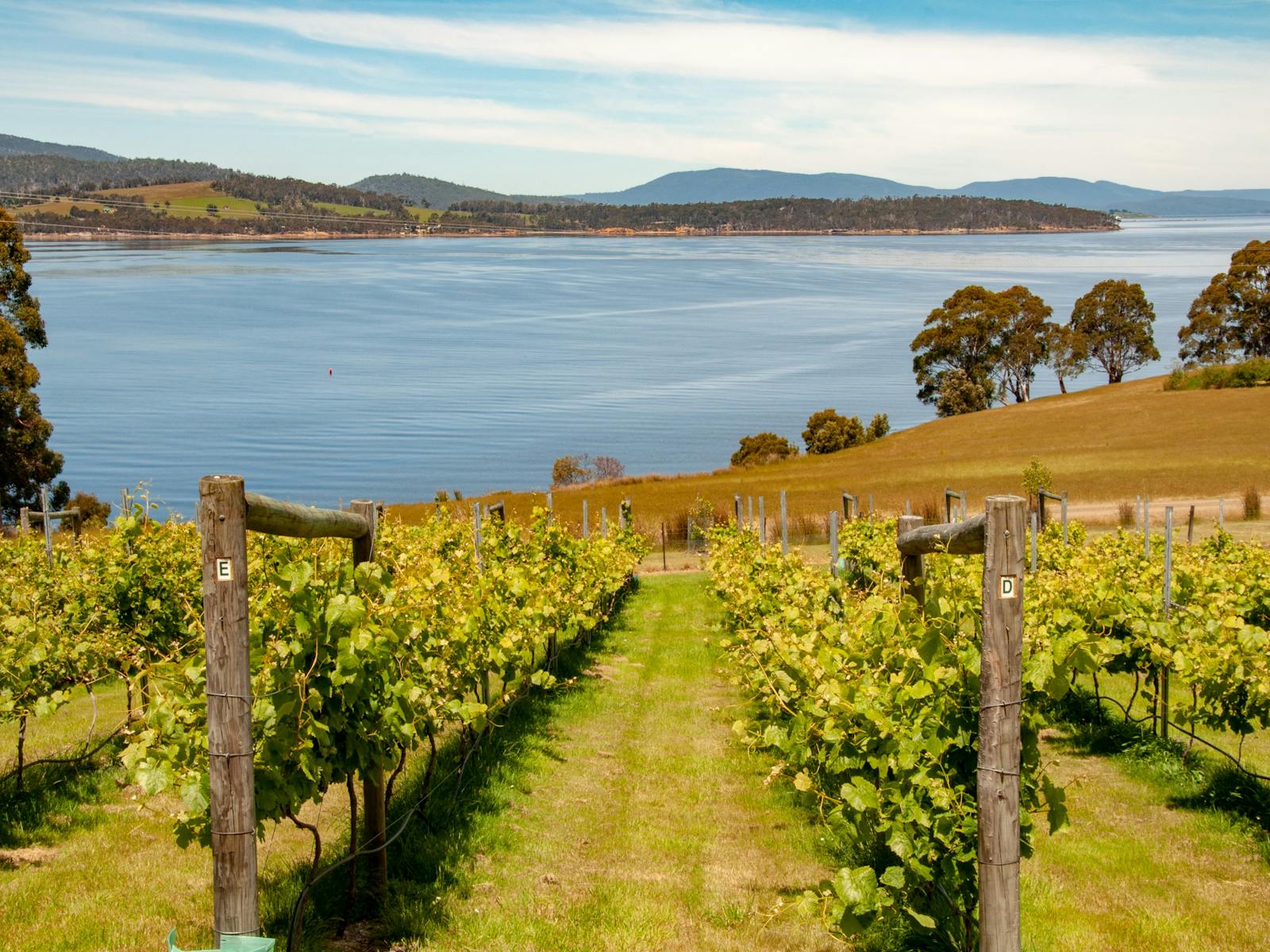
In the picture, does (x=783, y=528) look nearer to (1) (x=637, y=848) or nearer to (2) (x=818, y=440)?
(1) (x=637, y=848)

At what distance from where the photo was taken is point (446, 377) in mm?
94312

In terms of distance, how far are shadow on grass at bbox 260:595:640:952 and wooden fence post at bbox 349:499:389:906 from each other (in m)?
0.09

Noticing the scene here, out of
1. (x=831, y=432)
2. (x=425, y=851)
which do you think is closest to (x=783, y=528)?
(x=425, y=851)

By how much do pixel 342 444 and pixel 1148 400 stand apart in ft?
152

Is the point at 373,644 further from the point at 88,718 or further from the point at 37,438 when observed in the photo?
the point at 37,438

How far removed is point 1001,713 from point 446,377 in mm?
91855

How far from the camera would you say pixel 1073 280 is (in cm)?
17650

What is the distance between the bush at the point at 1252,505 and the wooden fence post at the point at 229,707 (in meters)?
33.6

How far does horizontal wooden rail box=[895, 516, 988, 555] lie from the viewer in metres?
5.05

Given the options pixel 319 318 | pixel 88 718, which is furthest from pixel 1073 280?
pixel 88 718

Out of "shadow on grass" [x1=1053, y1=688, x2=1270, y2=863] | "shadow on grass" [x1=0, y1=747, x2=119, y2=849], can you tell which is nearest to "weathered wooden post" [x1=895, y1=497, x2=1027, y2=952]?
"shadow on grass" [x1=1053, y1=688, x2=1270, y2=863]

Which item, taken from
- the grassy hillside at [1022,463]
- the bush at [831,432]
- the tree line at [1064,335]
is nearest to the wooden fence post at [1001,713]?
the grassy hillside at [1022,463]

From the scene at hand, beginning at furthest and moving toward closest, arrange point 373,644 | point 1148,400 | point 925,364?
1. point 925,364
2. point 1148,400
3. point 373,644

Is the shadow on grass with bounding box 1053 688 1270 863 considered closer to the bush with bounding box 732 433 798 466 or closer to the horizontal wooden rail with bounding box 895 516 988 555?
the horizontal wooden rail with bounding box 895 516 988 555
